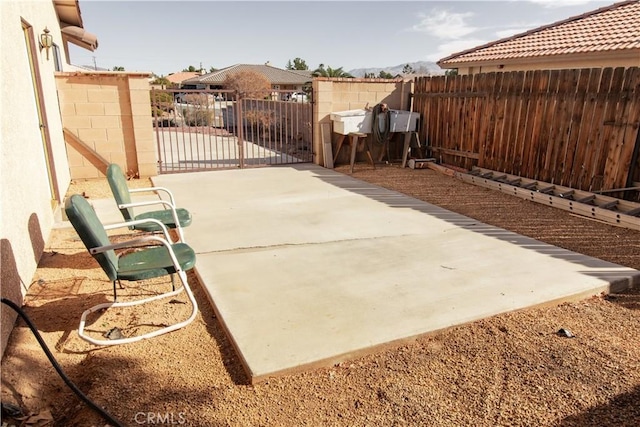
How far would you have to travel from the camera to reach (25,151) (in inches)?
162

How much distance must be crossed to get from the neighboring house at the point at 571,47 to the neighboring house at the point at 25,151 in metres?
10.9

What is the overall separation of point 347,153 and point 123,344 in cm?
757

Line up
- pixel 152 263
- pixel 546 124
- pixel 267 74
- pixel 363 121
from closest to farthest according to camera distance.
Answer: pixel 152 263 → pixel 546 124 → pixel 363 121 → pixel 267 74

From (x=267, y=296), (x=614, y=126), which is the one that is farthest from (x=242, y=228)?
(x=614, y=126)

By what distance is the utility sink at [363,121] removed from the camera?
8.82 m

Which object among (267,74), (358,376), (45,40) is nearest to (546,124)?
(358,376)

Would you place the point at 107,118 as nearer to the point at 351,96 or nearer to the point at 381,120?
the point at 351,96

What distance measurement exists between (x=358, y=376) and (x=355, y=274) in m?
1.34

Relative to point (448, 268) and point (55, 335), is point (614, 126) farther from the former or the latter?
point (55, 335)

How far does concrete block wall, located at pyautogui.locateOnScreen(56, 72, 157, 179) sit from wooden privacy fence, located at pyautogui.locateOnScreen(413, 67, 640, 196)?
5.99 meters

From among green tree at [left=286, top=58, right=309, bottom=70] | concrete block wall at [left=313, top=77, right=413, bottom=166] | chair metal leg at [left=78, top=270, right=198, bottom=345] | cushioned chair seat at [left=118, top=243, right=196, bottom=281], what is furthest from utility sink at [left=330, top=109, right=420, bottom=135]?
green tree at [left=286, top=58, right=309, bottom=70]

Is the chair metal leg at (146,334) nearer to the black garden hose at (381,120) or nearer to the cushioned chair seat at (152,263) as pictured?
the cushioned chair seat at (152,263)

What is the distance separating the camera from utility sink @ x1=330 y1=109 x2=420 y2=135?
8820 mm

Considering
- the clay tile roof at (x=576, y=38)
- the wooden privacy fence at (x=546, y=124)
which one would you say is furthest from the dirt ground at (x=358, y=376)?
the clay tile roof at (x=576, y=38)
